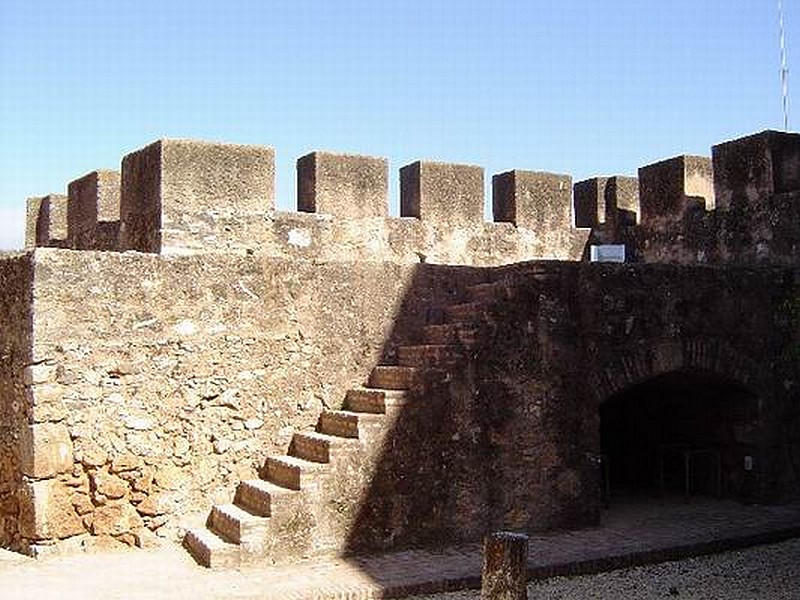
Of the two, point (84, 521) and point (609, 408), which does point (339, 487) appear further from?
point (609, 408)

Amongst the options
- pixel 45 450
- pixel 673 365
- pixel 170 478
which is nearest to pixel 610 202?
pixel 673 365

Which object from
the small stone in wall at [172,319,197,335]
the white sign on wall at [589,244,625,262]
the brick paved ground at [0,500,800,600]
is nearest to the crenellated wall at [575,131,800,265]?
the white sign on wall at [589,244,625,262]

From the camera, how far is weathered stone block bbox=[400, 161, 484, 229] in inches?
485

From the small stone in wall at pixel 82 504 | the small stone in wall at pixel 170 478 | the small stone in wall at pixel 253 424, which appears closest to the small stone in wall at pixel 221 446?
the small stone in wall at pixel 253 424

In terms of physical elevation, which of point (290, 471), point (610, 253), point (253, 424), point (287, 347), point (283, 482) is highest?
point (610, 253)

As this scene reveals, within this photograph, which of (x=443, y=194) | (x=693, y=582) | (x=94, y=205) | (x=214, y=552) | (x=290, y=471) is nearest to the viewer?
(x=214, y=552)

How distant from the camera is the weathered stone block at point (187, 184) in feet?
34.3

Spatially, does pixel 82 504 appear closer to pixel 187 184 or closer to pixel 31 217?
pixel 187 184

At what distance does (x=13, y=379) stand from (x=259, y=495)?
7.56 ft

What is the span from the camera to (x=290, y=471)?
821 centimetres

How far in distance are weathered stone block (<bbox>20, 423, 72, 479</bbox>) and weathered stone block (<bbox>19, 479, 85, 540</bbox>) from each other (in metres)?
0.10

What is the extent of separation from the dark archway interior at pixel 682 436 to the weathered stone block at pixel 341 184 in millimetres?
3833

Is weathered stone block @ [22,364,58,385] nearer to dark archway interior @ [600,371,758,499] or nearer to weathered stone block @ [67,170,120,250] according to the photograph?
weathered stone block @ [67,170,120,250]

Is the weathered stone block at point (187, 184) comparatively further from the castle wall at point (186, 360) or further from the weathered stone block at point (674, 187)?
the weathered stone block at point (674, 187)
